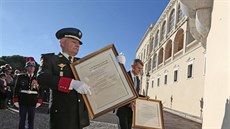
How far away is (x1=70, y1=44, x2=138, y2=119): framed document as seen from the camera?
292cm

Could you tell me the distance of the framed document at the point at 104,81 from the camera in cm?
292

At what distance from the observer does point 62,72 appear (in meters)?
3.10

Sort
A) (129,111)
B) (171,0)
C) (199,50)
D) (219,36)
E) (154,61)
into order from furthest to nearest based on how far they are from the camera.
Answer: (154,61)
(171,0)
(199,50)
(129,111)
(219,36)

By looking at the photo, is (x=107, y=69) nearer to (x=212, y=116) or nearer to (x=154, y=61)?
(x=212, y=116)

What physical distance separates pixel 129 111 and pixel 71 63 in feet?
5.79

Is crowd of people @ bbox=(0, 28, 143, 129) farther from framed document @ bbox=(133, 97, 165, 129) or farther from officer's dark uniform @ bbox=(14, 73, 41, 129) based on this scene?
officer's dark uniform @ bbox=(14, 73, 41, 129)

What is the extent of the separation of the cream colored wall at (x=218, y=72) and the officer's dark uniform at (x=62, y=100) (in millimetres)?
1439

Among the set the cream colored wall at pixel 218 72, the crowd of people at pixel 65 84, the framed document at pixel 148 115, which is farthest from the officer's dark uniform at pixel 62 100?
the cream colored wall at pixel 218 72

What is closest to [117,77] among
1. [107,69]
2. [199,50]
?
[107,69]

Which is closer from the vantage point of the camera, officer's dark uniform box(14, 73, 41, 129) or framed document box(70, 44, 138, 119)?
framed document box(70, 44, 138, 119)

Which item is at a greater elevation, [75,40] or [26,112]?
[75,40]

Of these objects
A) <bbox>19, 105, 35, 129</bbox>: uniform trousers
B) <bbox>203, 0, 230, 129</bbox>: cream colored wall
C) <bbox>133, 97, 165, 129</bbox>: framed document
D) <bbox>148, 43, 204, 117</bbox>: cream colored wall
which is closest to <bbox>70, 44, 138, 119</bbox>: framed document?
<bbox>203, 0, 230, 129</bbox>: cream colored wall

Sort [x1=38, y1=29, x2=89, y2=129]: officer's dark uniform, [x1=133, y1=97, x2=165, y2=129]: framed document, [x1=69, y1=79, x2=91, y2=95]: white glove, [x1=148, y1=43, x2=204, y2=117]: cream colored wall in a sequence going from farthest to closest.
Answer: [x1=148, y1=43, x2=204, y2=117]: cream colored wall < [x1=133, y1=97, x2=165, y2=129]: framed document < [x1=38, y1=29, x2=89, y2=129]: officer's dark uniform < [x1=69, y1=79, x2=91, y2=95]: white glove

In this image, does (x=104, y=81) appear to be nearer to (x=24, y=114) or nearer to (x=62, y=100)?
(x=62, y=100)
